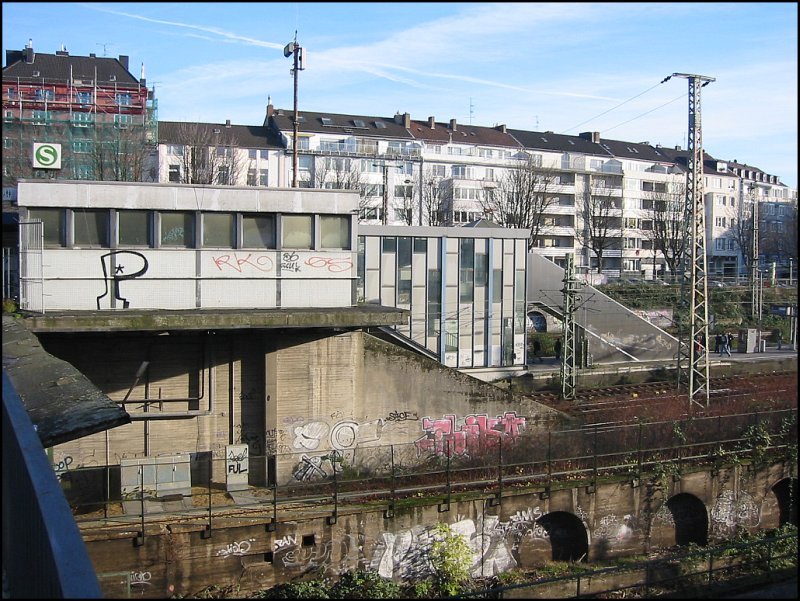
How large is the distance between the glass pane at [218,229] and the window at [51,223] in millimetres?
2578

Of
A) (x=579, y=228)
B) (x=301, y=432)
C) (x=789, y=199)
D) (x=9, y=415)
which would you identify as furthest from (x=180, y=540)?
(x=789, y=199)

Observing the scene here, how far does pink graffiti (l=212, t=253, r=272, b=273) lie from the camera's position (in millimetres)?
14523

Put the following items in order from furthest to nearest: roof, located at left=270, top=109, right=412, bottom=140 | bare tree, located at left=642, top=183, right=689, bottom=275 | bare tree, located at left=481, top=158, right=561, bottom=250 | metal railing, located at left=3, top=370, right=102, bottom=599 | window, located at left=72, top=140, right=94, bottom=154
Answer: roof, located at left=270, top=109, right=412, bottom=140, bare tree, located at left=642, top=183, right=689, bottom=275, bare tree, located at left=481, top=158, right=561, bottom=250, window, located at left=72, top=140, right=94, bottom=154, metal railing, located at left=3, top=370, right=102, bottom=599

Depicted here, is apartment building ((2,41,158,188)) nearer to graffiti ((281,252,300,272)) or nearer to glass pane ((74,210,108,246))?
glass pane ((74,210,108,246))

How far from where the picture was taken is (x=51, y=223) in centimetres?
1366

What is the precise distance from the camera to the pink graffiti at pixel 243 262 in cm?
1452

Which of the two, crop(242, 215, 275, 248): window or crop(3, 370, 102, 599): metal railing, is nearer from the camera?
crop(3, 370, 102, 599): metal railing

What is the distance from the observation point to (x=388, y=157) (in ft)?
182

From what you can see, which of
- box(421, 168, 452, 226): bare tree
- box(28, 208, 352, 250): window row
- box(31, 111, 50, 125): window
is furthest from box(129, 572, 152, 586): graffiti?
box(421, 168, 452, 226): bare tree

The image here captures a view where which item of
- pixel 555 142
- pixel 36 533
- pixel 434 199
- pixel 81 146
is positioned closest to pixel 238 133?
pixel 434 199

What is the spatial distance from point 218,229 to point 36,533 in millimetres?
11145

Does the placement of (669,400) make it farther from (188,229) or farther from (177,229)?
(177,229)

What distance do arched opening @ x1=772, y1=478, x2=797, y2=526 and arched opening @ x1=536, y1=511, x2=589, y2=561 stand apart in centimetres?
503

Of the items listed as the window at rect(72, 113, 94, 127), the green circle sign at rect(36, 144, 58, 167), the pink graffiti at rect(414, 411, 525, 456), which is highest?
the window at rect(72, 113, 94, 127)
